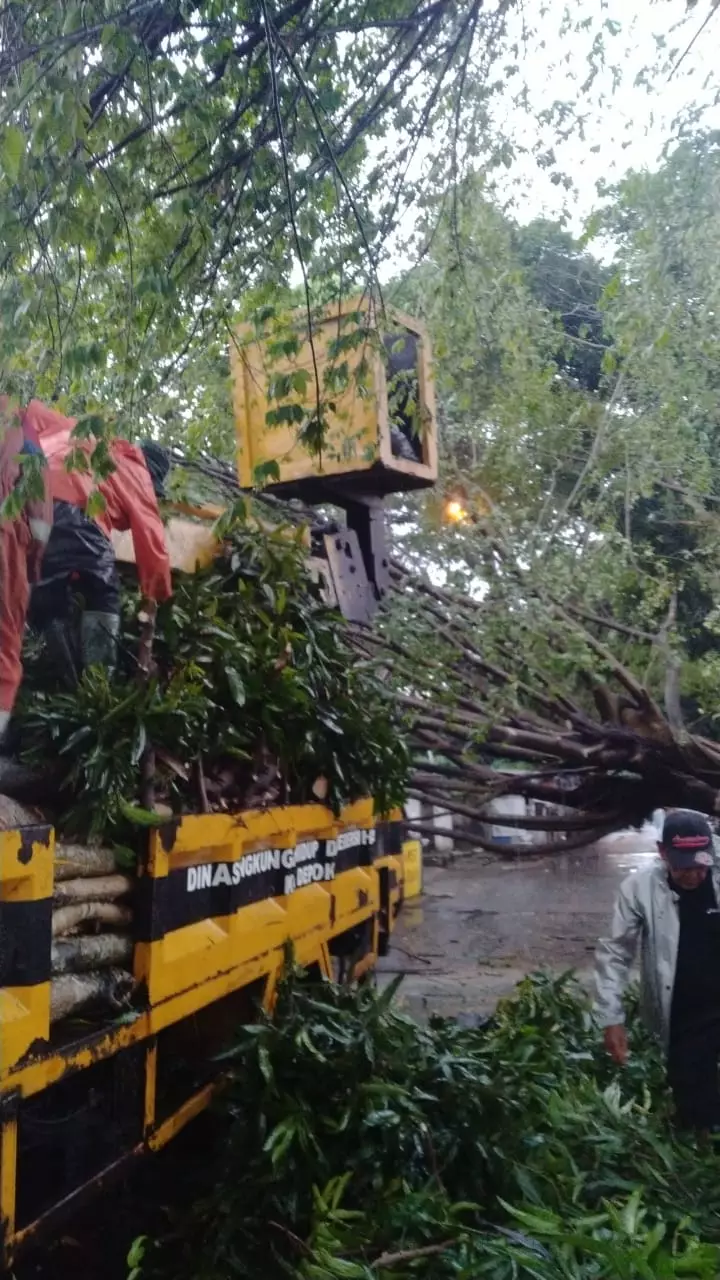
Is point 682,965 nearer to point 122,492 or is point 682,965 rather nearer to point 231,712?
point 231,712

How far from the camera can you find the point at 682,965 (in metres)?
4.15

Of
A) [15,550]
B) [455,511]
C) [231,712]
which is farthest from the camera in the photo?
[455,511]

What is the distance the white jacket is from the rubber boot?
2.28m

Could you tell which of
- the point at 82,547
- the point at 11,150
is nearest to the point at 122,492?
the point at 82,547

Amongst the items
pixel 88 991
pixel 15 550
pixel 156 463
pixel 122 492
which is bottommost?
pixel 88 991

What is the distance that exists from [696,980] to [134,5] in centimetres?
388

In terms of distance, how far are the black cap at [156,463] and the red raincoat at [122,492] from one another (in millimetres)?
224

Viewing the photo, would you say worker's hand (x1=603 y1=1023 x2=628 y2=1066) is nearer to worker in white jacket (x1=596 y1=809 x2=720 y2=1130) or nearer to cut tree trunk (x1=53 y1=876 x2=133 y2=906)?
worker in white jacket (x1=596 y1=809 x2=720 y2=1130)

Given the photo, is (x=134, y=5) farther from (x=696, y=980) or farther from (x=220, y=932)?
(x=696, y=980)

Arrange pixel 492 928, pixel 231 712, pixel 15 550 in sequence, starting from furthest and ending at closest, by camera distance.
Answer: pixel 492 928 → pixel 231 712 → pixel 15 550

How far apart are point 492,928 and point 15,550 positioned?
944 centimetres

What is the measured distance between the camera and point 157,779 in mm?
3285

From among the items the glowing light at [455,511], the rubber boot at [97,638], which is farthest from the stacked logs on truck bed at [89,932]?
the glowing light at [455,511]

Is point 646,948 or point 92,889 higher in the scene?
point 92,889
